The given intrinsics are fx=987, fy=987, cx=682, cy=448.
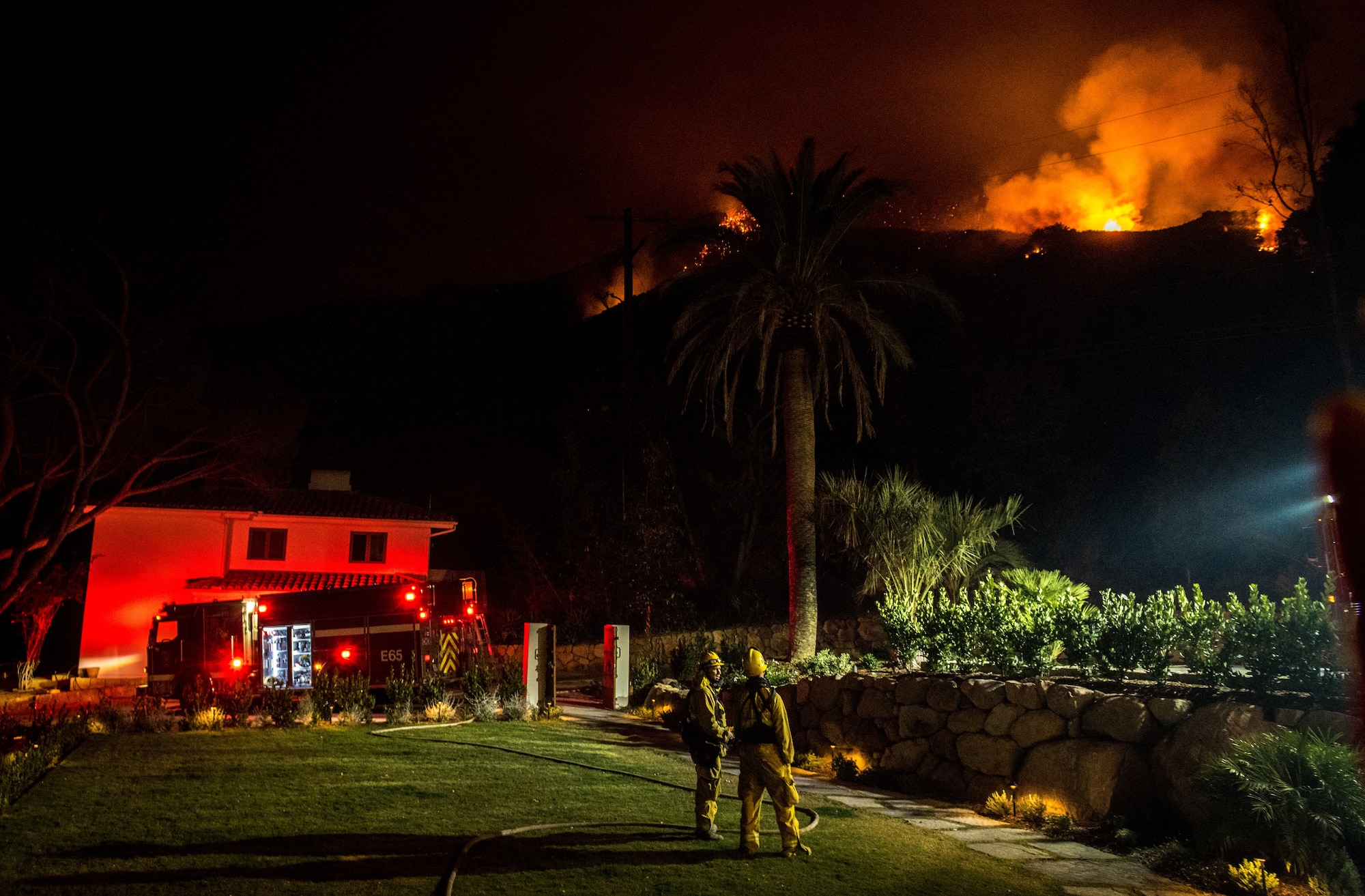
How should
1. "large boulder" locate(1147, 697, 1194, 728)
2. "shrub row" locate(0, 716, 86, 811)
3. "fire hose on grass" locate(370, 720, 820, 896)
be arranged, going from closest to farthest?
"fire hose on grass" locate(370, 720, 820, 896)
"shrub row" locate(0, 716, 86, 811)
"large boulder" locate(1147, 697, 1194, 728)

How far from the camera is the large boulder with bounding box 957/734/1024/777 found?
11.6m

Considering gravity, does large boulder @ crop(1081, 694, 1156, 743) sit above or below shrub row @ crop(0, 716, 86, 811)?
above

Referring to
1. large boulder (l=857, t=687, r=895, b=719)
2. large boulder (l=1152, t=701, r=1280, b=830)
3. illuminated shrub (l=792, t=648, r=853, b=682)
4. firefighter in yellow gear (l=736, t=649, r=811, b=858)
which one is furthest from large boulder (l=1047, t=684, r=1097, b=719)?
illuminated shrub (l=792, t=648, r=853, b=682)

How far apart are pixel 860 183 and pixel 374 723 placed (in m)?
13.7

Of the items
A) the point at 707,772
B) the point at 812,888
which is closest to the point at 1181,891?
the point at 812,888

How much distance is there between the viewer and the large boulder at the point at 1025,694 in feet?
38.1

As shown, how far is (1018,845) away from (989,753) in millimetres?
2583

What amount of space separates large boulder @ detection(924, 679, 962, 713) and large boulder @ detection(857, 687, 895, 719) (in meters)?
0.74

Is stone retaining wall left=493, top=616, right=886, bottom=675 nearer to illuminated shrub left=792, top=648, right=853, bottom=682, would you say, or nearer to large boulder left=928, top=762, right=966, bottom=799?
illuminated shrub left=792, top=648, right=853, bottom=682

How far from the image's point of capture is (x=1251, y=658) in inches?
387

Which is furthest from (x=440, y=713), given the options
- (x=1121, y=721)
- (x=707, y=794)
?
(x=1121, y=721)

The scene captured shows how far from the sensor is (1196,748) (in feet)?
31.0

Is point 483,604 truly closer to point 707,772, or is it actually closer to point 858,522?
point 858,522

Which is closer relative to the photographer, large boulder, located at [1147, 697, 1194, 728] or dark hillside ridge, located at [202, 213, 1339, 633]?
large boulder, located at [1147, 697, 1194, 728]
